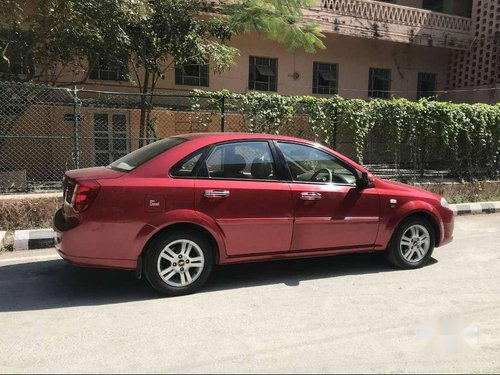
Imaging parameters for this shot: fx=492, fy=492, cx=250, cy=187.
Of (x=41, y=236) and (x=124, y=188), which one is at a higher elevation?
(x=124, y=188)

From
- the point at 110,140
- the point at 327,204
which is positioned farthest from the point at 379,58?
the point at 327,204

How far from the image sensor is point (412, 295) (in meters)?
4.98

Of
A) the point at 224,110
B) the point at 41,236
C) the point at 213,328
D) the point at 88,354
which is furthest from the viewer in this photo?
the point at 224,110

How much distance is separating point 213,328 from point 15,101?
7.41m

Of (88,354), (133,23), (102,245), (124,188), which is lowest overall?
(88,354)

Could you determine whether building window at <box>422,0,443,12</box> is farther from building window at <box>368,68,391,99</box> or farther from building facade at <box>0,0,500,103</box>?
building window at <box>368,68,391,99</box>

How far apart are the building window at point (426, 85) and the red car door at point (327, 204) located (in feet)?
48.6

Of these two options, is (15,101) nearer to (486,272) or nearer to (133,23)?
(133,23)

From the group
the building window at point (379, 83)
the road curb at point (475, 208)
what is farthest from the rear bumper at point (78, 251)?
the building window at point (379, 83)

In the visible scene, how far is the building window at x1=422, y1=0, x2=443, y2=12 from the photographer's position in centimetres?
1903

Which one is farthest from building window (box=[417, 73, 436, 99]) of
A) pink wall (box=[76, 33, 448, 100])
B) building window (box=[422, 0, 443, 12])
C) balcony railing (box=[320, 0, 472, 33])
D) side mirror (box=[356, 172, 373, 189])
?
side mirror (box=[356, 172, 373, 189])

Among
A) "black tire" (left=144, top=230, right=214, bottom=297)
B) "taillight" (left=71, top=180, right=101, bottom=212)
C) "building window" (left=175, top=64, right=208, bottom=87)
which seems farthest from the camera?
"building window" (left=175, top=64, right=208, bottom=87)

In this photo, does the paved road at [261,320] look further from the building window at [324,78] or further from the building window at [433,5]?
the building window at [433,5]

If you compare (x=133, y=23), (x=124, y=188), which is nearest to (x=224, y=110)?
(x=133, y=23)
